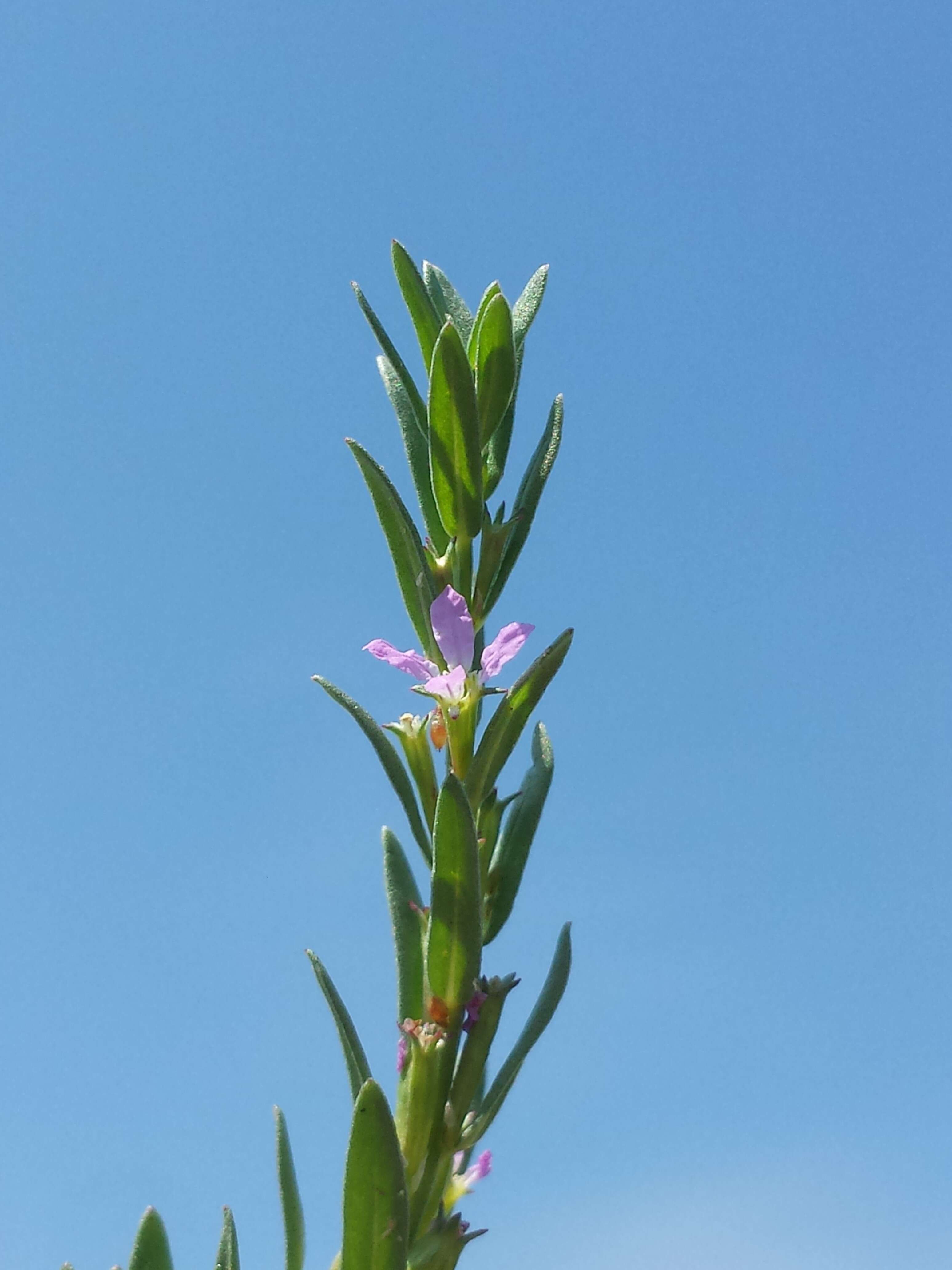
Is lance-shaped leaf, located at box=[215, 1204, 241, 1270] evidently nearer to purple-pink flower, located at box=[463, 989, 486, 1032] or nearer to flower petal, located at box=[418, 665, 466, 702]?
purple-pink flower, located at box=[463, 989, 486, 1032]

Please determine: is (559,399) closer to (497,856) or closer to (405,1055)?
(497,856)

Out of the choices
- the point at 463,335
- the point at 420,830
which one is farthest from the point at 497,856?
the point at 463,335

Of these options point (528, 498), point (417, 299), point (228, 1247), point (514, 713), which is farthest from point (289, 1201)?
point (417, 299)

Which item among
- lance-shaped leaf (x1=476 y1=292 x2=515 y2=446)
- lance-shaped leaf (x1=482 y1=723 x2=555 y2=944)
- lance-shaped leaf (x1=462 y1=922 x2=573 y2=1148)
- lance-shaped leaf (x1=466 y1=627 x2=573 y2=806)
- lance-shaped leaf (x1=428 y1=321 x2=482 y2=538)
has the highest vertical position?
lance-shaped leaf (x1=476 y1=292 x2=515 y2=446)

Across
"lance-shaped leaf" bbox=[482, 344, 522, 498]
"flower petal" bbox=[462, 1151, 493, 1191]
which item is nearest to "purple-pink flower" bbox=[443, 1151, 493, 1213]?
"flower petal" bbox=[462, 1151, 493, 1191]

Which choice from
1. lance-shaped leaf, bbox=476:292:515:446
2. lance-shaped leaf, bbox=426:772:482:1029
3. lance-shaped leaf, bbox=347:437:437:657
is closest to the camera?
lance-shaped leaf, bbox=426:772:482:1029

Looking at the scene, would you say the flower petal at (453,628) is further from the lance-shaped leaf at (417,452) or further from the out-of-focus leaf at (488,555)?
the lance-shaped leaf at (417,452)

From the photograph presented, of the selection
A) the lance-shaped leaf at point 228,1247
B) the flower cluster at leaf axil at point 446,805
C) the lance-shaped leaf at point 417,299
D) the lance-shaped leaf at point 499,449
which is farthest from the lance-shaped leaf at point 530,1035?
the lance-shaped leaf at point 417,299
